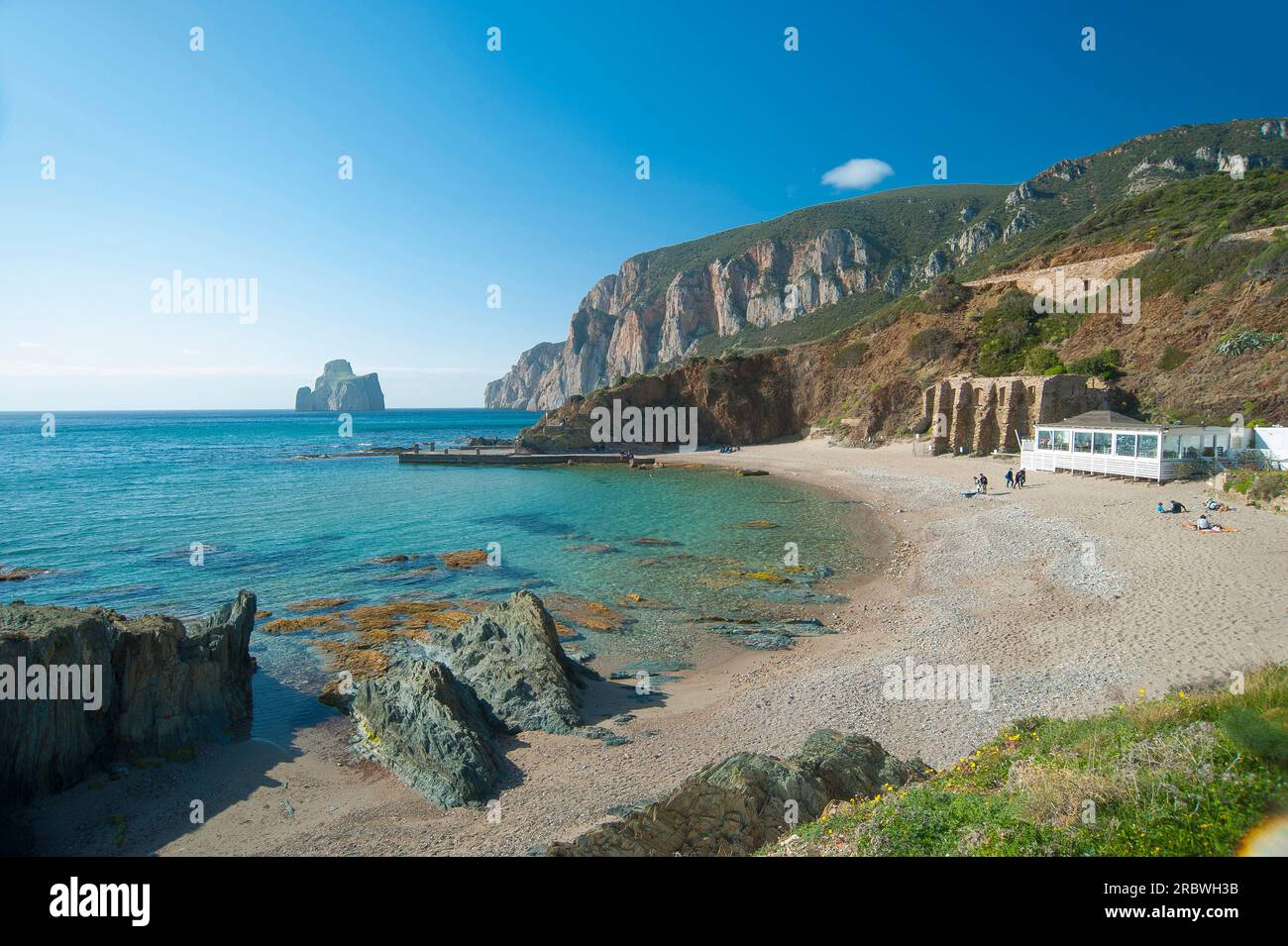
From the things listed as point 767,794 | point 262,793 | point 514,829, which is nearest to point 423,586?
point 262,793

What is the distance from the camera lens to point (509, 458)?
59375mm

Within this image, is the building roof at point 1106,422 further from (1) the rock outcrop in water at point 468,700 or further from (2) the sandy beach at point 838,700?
(1) the rock outcrop in water at point 468,700

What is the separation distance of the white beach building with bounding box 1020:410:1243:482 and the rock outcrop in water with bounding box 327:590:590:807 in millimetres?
25865

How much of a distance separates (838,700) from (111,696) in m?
11.6

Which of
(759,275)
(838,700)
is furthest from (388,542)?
(759,275)

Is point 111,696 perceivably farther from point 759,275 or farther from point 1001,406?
point 759,275

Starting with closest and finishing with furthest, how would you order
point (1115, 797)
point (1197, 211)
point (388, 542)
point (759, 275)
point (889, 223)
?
point (1115, 797), point (388, 542), point (1197, 211), point (889, 223), point (759, 275)

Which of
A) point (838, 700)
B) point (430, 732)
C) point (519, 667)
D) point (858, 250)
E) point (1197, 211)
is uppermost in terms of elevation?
point (858, 250)

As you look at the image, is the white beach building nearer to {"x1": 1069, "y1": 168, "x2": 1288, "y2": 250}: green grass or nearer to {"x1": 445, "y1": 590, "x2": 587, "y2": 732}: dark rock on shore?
{"x1": 1069, "y1": 168, "x2": 1288, "y2": 250}: green grass

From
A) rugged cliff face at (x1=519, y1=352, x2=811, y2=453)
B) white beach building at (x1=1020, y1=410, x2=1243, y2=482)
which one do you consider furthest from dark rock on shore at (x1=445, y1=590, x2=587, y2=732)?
rugged cliff face at (x1=519, y1=352, x2=811, y2=453)

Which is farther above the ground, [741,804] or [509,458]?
[509,458]

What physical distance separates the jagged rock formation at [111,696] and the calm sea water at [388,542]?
907 mm

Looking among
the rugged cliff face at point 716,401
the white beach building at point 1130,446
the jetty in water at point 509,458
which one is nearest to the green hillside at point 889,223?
the rugged cliff face at point 716,401

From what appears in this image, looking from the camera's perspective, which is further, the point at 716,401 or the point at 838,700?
the point at 716,401
